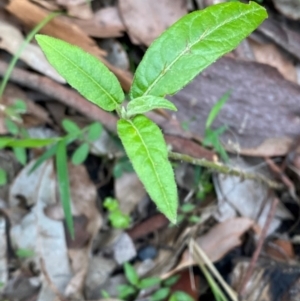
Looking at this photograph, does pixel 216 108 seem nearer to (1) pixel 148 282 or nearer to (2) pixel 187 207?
(2) pixel 187 207

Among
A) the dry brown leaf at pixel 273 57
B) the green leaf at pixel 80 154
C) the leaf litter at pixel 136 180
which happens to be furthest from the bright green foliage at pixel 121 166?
the dry brown leaf at pixel 273 57

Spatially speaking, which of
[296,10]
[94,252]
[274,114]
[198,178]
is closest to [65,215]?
[94,252]

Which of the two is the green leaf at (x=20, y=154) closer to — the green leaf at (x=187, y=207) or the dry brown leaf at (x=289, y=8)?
the green leaf at (x=187, y=207)

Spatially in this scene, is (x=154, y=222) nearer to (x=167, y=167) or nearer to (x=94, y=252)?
(x=94, y=252)

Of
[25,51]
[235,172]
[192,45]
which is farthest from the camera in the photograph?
[25,51]

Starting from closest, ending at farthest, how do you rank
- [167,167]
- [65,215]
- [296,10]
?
1. [167,167]
2. [65,215]
3. [296,10]

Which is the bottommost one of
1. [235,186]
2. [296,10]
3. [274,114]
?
[235,186]

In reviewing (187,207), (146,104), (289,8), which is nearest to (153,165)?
(146,104)
